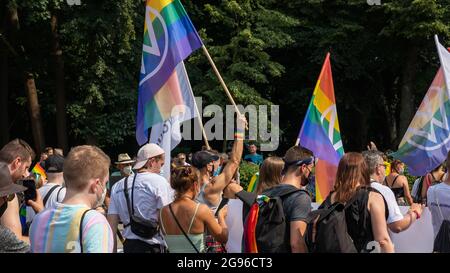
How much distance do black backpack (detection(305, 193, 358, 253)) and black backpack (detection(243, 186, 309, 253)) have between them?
0.26 meters

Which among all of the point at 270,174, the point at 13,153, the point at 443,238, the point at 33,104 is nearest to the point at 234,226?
the point at 270,174

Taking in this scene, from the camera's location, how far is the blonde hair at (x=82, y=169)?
12.1 ft

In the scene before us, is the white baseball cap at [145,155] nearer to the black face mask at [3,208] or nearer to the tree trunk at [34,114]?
the black face mask at [3,208]

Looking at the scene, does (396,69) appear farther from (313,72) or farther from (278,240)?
(278,240)

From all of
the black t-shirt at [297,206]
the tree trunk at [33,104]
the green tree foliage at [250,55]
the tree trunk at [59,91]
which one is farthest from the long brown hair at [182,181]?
the tree trunk at [33,104]

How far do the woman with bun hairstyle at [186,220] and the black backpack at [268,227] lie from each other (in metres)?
0.48

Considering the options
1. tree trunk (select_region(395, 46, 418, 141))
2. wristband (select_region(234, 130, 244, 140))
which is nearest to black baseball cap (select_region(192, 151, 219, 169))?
wristband (select_region(234, 130, 244, 140))

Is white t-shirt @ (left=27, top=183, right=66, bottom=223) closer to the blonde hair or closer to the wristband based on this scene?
the wristband

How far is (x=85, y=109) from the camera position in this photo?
78.8 ft

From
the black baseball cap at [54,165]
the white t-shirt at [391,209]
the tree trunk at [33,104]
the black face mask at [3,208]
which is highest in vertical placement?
the black face mask at [3,208]

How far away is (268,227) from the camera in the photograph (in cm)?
501

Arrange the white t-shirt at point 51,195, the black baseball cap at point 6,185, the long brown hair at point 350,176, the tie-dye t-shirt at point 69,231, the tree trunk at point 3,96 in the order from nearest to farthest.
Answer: the tie-dye t-shirt at point 69,231
the black baseball cap at point 6,185
the long brown hair at point 350,176
the white t-shirt at point 51,195
the tree trunk at point 3,96

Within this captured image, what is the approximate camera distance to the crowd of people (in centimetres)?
369

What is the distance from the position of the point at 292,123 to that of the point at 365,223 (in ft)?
80.4
